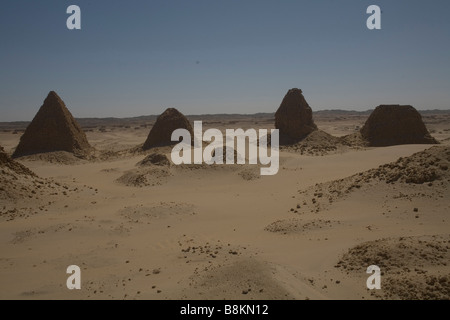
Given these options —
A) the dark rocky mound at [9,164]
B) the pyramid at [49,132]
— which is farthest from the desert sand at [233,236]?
the pyramid at [49,132]

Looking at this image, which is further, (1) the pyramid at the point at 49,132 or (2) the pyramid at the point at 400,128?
(2) the pyramid at the point at 400,128

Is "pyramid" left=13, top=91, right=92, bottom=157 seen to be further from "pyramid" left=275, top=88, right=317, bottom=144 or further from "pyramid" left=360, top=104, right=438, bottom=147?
"pyramid" left=360, top=104, right=438, bottom=147

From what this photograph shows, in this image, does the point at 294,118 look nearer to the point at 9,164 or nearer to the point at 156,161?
the point at 156,161

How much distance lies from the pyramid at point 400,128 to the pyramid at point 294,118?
16.6 feet

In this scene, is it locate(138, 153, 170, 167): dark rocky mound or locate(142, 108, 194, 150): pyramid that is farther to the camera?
locate(142, 108, 194, 150): pyramid

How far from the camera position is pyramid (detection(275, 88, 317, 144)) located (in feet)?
91.8

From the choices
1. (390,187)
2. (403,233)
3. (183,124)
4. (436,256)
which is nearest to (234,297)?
(436,256)

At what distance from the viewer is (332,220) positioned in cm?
1002

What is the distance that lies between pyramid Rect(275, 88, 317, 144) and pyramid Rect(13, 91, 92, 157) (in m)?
15.6

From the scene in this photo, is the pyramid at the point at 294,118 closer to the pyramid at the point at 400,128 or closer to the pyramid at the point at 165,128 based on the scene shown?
the pyramid at the point at 400,128

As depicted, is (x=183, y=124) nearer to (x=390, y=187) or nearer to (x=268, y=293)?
(x=390, y=187)

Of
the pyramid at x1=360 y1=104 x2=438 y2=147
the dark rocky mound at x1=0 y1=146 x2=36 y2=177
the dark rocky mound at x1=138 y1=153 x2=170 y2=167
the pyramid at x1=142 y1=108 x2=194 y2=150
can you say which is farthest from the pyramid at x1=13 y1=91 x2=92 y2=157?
the pyramid at x1=360 y1=104 x2=438 y2=147

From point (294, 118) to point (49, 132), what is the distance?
1789 cm

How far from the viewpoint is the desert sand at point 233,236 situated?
6.16 m
